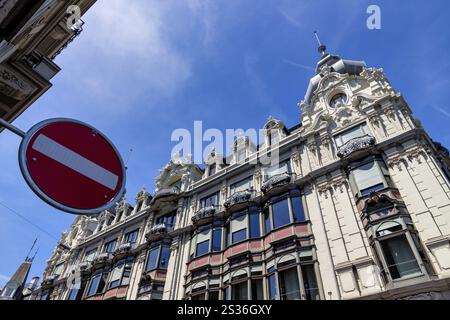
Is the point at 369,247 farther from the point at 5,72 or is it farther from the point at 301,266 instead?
the point at 5,72

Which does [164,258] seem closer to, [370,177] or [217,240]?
[217,240]

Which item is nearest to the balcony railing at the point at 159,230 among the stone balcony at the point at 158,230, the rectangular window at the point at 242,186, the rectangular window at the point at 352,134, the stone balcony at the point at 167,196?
the stone balcony at the point at 158,230

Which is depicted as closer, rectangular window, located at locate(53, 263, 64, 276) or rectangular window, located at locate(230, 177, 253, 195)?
rectangular window, located at locate(230, 177, 253, 195)

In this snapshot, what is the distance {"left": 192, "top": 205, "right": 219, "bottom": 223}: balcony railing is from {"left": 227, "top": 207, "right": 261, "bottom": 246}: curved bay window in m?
1.80

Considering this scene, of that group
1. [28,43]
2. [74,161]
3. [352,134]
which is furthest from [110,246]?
[74,161]

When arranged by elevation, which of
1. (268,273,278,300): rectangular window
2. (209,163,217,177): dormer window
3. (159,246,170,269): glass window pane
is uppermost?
(209,163,217,177): dormer window

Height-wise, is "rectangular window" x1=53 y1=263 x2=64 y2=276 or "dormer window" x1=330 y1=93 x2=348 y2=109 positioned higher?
"dormer window" x1=330 y1=93 x2=348 y2=109

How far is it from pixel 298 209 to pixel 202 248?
7.46 m

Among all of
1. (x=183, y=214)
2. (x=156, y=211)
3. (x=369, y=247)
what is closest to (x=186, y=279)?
(x=183, y=214)

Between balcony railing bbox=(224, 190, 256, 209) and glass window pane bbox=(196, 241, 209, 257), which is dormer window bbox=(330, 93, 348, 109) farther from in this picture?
glass window pane bbox=(196, 241, 209, 257)

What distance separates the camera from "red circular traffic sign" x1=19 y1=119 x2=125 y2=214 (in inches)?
95.3

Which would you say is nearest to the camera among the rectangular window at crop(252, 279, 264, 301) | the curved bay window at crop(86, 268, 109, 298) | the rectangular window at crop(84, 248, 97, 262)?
the rectangular window at crop(252, 279, 264, 301)

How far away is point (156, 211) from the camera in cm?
2525

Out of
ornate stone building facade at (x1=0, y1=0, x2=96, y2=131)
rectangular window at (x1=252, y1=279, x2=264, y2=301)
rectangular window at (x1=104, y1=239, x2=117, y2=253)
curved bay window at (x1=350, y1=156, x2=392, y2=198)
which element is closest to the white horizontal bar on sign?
ornate stone building facade at (x1=0, y1=0, x2=96, y2=131)
